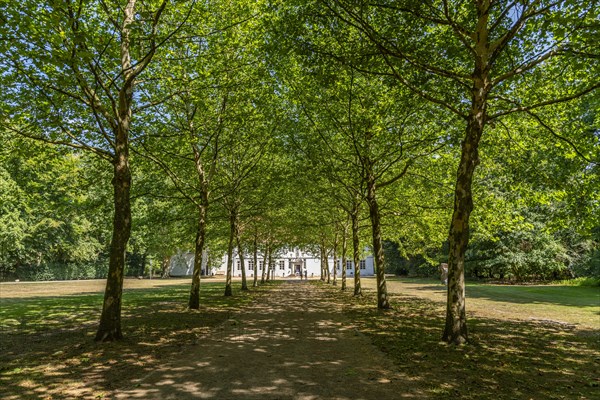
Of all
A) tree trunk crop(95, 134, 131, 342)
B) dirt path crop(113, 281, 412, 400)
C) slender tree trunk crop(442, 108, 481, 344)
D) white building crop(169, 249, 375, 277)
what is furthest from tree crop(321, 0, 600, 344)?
white building crop(169, 249, 375, 277)

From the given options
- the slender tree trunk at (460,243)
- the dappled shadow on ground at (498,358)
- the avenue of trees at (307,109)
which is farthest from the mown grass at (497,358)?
the avenue of trees at (307,109)

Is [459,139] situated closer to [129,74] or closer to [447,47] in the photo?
[447,47]

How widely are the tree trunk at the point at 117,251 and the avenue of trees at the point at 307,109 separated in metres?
0.04

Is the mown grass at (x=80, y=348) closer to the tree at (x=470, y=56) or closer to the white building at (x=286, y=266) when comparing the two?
the tree at (x=470, y=56)

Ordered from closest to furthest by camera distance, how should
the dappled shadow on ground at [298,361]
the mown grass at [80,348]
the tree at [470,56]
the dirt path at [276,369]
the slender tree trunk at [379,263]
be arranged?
the dirt path at [276,369], the dappled shadow on ground at [298,361], the mown grass at [80,348], the tree at [470,56], the slender tree trunk at [379,263]

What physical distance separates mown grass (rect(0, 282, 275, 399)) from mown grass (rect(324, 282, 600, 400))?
5.01 meters

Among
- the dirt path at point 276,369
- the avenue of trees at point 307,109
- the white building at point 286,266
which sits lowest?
the dirt path at point 276,369

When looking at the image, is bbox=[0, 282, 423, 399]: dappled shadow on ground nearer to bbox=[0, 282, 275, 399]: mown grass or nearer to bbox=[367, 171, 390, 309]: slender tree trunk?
bbox=[0, 282, 275, 399]: mown grass

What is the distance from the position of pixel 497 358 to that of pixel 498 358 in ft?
0.08

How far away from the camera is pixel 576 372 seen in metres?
6.71

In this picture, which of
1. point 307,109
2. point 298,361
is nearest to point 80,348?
point 298,361

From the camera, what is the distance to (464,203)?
8.73 m

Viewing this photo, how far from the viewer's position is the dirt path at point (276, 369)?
5559 millimetres

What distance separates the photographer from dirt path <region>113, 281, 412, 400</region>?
556cm
